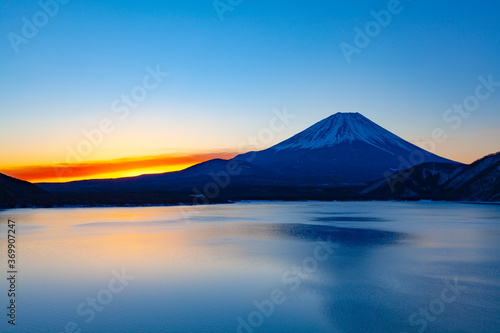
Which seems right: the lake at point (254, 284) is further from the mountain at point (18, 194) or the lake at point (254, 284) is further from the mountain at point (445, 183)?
the mountain at point (445, 183)

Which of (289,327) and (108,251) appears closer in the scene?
(289,327)

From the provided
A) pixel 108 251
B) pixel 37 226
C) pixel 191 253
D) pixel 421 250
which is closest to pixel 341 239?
pixel 421 250

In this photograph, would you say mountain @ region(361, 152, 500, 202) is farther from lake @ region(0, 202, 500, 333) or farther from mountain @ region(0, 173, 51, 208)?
mountain @ region(0, 173, 51, 208)

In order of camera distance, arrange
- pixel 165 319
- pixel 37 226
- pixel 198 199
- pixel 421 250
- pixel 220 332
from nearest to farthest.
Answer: pixel 220 332 < pixel 165 319 < pixel 421 250 < pixel 37 226 < pixel 198 199

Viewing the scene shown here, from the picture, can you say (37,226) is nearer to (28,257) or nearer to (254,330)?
(28,257)

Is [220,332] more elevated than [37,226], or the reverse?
[37,226]

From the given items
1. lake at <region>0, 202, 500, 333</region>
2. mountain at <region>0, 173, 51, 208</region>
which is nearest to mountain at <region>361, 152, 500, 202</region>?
lake at <region>0, 202, 500, 333</region>

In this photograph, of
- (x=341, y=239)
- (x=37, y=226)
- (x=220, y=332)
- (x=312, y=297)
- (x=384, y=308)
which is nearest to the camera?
(x=220, y=332)

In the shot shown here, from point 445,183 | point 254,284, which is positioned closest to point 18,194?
point 254,284
